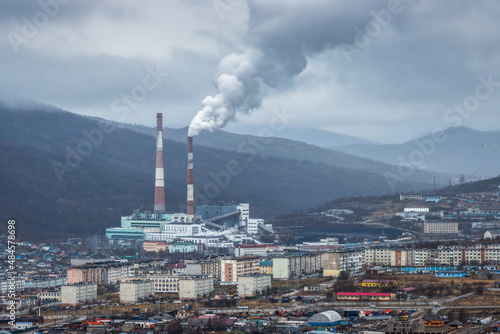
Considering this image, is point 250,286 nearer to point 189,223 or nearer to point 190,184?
point 190,184

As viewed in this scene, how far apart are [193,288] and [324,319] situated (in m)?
10.4

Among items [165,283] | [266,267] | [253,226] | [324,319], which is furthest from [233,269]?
[253,226]

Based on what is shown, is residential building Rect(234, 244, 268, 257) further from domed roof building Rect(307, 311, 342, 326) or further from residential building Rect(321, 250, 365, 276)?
domed roof building Rect(307, 311, 342, 326)

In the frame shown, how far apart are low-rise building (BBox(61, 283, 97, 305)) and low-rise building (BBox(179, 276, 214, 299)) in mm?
3823

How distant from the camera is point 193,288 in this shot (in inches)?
1703

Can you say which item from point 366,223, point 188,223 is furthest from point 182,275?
point 366,223

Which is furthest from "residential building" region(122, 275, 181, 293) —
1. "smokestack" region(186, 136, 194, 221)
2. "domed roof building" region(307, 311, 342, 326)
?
"smokestack" region(186, 136, 194, 221)

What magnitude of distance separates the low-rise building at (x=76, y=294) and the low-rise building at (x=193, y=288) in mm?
3823

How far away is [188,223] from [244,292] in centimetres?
3539

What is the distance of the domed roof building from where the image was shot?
33.8 m

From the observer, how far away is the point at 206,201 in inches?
4043

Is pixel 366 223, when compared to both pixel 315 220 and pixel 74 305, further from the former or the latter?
pixel 74 305

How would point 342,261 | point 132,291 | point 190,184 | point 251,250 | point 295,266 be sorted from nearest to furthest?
point 132,291, point 295,266, point 342,261, point 251,250, point 190,184

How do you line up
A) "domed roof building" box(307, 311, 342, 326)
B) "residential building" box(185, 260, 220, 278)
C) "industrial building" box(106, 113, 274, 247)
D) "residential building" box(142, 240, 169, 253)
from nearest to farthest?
"domed roof building" box(307, 311, 342, 326), "residential building" box(185, 260, 220, 278), "residential building" box(142, 240, 169, 253), "industrial building" box(106, 113, 274, 247)
